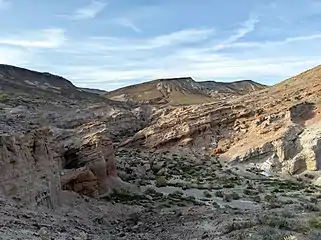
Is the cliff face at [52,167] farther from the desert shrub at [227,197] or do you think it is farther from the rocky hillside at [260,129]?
the rocky hillside at [260,129]

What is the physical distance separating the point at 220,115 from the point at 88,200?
27262 mm

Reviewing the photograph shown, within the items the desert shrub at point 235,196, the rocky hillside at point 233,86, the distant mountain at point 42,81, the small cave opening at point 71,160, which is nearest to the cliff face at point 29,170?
the small cave opening at point 71,160

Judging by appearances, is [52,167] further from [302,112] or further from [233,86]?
[233,86]

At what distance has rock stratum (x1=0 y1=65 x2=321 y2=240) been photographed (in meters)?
13.0

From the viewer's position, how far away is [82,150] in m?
20.3

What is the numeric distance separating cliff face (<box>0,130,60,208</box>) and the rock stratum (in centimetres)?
4

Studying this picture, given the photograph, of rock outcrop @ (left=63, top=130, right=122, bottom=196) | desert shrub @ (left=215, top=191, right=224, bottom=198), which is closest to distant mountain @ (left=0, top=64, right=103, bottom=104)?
desert shrub @ (left=215, top=191, right=224, bottom=198)

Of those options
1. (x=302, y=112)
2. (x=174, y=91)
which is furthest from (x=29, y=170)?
(x=174, y=91)

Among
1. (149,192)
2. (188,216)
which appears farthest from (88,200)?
(149,192)

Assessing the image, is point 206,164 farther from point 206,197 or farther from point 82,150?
point 82,150

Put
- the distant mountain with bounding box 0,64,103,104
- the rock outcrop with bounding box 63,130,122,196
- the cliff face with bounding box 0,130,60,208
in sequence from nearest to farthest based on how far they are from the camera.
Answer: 1. the cliff face with bounding box 0,130,60,208
2. the rock outcrop with bounding box 63,130,122,196
3. the distant mountain with bounding box 0,64,103,104

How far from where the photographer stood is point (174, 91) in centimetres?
12694

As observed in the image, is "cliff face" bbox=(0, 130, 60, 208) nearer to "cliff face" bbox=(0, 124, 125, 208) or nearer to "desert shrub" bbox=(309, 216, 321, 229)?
"cliff face" bbox=(0, 124, 125, 208)

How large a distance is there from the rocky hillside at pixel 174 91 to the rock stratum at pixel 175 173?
202 feet
